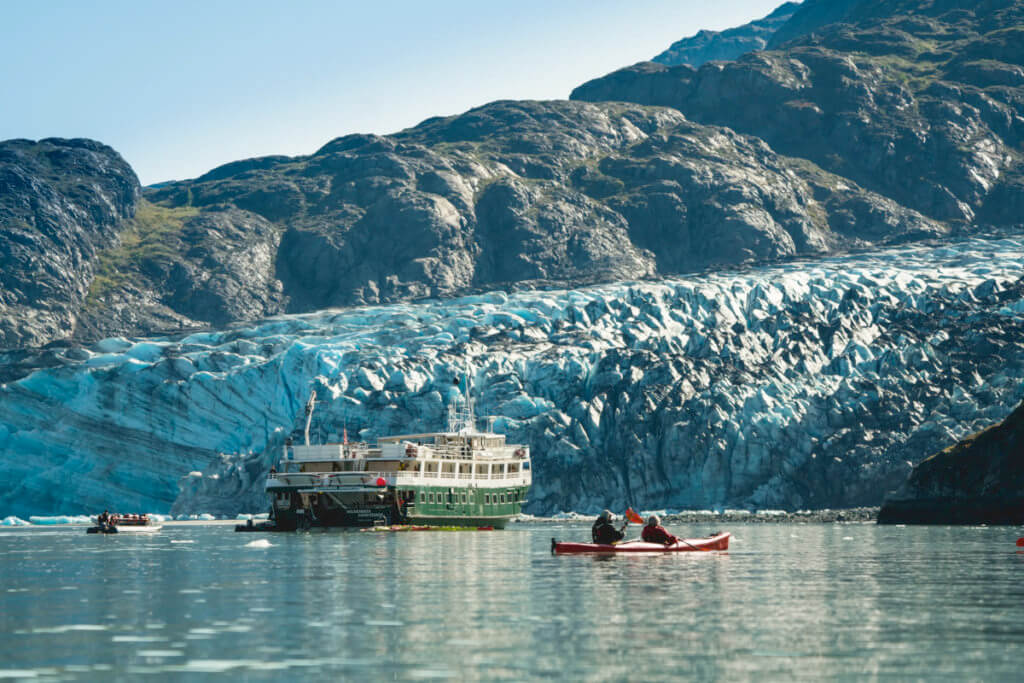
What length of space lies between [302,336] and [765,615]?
15703 centimetres

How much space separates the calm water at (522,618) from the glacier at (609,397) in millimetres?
88499

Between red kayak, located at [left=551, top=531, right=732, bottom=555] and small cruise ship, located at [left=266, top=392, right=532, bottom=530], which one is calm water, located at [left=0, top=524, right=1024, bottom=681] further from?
small cruise ship, located at [left=266, top=392, right=532, bottom=530]

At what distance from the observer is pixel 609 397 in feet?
508

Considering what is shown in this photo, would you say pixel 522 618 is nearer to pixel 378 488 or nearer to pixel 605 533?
pixel 605 533

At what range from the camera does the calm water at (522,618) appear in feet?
77.1

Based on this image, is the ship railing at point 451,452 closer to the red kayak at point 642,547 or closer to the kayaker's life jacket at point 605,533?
the kayaker's life jacket at point 605,533

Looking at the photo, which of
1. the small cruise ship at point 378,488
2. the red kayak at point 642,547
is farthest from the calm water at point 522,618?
the small cruise ship at point 378,488

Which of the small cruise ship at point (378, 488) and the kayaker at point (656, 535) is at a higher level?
the small cruise ship at point (378, 488)

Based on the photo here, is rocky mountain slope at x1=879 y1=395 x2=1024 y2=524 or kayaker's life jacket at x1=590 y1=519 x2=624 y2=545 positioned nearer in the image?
kayaker's life jacket at x1=590 y1=519 x2=624 y2=545

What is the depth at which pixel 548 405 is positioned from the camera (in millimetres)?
151375

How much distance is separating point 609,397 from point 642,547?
96926 millimetres

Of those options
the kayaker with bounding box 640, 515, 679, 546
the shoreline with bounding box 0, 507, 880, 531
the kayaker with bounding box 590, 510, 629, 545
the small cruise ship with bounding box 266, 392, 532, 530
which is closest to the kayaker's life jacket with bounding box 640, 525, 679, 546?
the kayaker with bounding box 640, 515, 679, 546

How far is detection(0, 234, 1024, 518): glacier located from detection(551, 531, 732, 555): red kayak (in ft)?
266

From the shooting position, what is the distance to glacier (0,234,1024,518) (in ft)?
478
